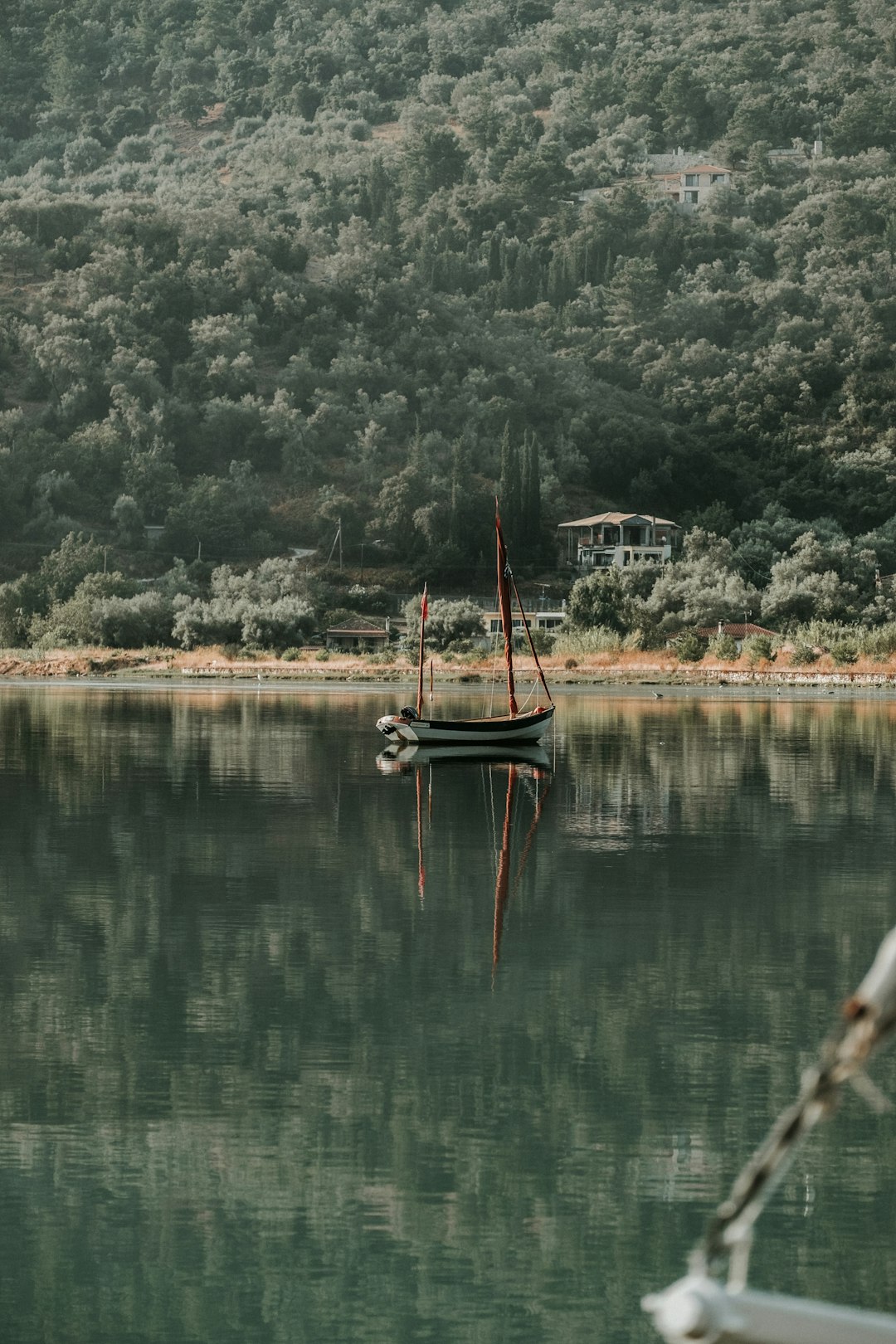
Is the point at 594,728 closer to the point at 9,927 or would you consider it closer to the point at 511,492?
the point at 9,927

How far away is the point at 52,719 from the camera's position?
54.5 metres

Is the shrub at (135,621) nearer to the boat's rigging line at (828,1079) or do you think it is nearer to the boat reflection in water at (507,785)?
the boat reflection in water at (507,785)

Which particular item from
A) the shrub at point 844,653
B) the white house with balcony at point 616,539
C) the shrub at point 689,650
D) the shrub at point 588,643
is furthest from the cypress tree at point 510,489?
the shrub at point 844,653

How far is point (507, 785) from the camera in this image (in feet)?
121

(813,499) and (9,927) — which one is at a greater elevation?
(813,499)

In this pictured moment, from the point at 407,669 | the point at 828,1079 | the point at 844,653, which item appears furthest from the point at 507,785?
the point at 407,669

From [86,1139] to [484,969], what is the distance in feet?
19.6

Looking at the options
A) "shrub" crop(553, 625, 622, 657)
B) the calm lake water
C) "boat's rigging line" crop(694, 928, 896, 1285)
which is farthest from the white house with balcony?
"boat's rigging line" crop(694, 928, 896, 1285)

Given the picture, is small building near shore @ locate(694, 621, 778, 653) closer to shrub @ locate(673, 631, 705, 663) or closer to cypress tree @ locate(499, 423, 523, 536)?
shrub @ locate(673, 631, 705, 663)

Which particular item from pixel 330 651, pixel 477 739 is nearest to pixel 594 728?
pixel 477 739

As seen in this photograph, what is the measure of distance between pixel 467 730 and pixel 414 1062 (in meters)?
31.9

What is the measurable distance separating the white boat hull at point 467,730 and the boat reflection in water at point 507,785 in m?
0.20

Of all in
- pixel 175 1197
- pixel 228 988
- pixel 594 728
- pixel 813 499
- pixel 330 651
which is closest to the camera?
pixel 175 1197

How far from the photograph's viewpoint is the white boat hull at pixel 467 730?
1766 inches
